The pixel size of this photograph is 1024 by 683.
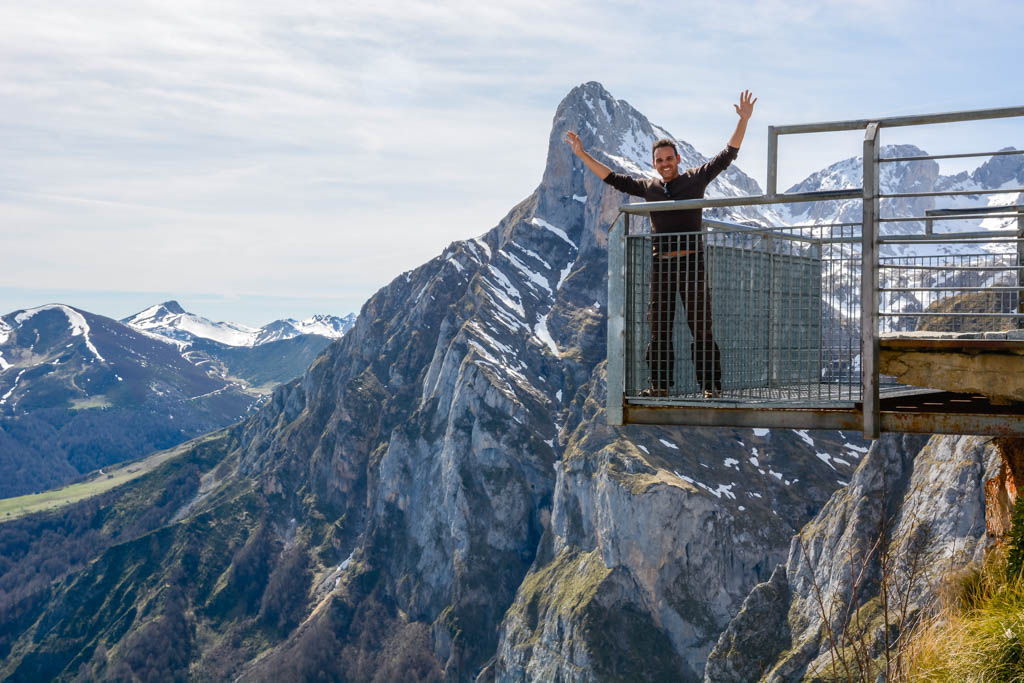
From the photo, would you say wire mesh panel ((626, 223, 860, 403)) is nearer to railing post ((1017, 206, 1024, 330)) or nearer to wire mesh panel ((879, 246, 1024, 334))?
wire mesh panel ((879, 246, 1024, 334))

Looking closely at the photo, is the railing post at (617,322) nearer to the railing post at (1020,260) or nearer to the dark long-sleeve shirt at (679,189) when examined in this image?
the dark long-sleeve shirt at (679,189)

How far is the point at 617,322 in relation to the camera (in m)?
13.4

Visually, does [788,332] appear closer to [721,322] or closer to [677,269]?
[721,322]

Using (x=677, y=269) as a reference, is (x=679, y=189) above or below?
above

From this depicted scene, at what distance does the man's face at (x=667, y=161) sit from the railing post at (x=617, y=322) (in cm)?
162

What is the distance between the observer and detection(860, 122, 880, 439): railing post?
11242mm

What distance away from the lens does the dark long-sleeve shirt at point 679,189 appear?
547 inches

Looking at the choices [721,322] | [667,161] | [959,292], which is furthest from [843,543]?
[667,161]

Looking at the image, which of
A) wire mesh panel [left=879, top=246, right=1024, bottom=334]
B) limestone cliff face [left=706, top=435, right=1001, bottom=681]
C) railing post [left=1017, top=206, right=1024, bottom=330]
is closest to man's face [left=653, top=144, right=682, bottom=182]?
wire mesh panel [left=879, top=246, right=1024, bottom=334]

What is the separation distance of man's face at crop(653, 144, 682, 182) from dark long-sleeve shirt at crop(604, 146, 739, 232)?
0.66ft

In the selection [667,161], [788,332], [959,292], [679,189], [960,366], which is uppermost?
[667,161]

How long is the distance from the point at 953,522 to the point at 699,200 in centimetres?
10506

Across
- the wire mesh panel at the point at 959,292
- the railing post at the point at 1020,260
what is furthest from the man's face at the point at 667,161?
the railing post at the point at 1020,260

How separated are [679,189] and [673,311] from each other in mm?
1891
